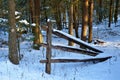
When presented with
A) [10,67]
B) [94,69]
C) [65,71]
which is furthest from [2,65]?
[94,69]

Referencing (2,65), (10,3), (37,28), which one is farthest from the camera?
(37,28)

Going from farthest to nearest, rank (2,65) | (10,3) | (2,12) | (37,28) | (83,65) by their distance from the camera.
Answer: (37,28) → (2,12) → (83,65) → (10,3) → (2,65)

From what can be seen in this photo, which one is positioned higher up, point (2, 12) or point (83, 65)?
point (2, 12)

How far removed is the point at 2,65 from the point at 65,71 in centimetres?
264

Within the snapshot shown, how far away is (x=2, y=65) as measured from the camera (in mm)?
10805

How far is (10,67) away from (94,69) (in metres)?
3.57

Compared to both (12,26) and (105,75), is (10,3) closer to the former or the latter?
(12,26)

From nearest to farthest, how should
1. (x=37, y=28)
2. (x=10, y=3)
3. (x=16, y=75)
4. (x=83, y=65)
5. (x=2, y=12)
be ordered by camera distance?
(x=16, y=75)
(x=10, y=3)
(x=83, y=65)
(x=2, y=12)
(x=37, y=28)

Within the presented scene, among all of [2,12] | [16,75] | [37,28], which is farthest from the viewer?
[37,28]

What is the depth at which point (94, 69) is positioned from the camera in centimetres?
1209

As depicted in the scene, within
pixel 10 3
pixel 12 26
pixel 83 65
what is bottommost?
pixel 83 65

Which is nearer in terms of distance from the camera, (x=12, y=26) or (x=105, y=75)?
(x=105, y=75)

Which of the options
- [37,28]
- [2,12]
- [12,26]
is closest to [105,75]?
[12,26]

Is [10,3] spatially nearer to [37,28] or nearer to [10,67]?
[10,67]
